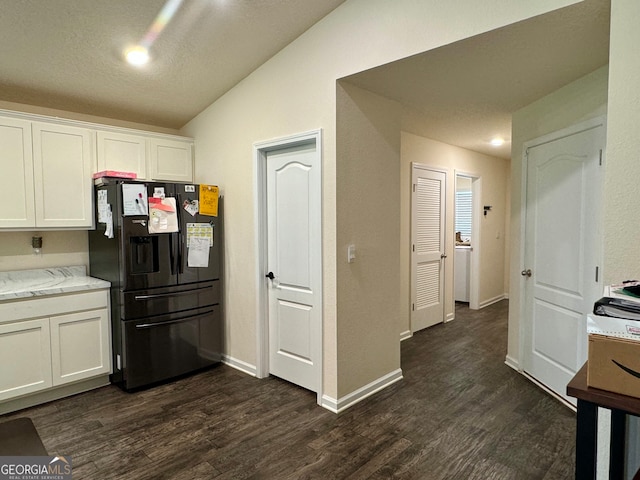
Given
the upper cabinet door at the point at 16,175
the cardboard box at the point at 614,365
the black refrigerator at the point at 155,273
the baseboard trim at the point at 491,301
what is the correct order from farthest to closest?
the baseboard trim at the point at 491,301, the black refrigerator at the point at 155,273, the upper cabinet door at the point at 16,175, the cardboard box at the point at 614,365

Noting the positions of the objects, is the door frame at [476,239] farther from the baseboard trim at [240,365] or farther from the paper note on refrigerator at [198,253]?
the paper note on refrigerator at [198,253]

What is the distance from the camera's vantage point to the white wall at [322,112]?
2.24 m

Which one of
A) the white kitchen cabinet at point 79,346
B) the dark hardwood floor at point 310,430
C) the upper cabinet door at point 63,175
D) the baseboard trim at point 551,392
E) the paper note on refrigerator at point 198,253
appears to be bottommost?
the dark hardwood floor at point 310,430

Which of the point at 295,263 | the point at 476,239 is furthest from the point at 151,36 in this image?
the point at 476,239

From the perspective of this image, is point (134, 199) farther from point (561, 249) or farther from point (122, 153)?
point (561, 249)

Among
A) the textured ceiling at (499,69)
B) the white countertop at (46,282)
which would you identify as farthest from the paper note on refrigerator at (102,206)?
the textured ceiling at (499,69)

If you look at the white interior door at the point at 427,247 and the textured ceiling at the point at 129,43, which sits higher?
the textured ceiling at the point at 129,43

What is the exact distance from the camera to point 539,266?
126 inches

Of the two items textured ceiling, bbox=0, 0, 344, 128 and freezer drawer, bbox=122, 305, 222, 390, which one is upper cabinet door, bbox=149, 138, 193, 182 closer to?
textured ceiling, bbox=0, 0, 344, 128

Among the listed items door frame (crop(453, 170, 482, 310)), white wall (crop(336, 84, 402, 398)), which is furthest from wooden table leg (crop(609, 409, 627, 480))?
door frame (crop(453, 170, 482, 310))

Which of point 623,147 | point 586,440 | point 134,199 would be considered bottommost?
point 586,440

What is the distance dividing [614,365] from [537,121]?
269cm

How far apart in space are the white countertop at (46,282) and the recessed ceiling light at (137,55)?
179 centimetres

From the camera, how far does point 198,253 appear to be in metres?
3.49
